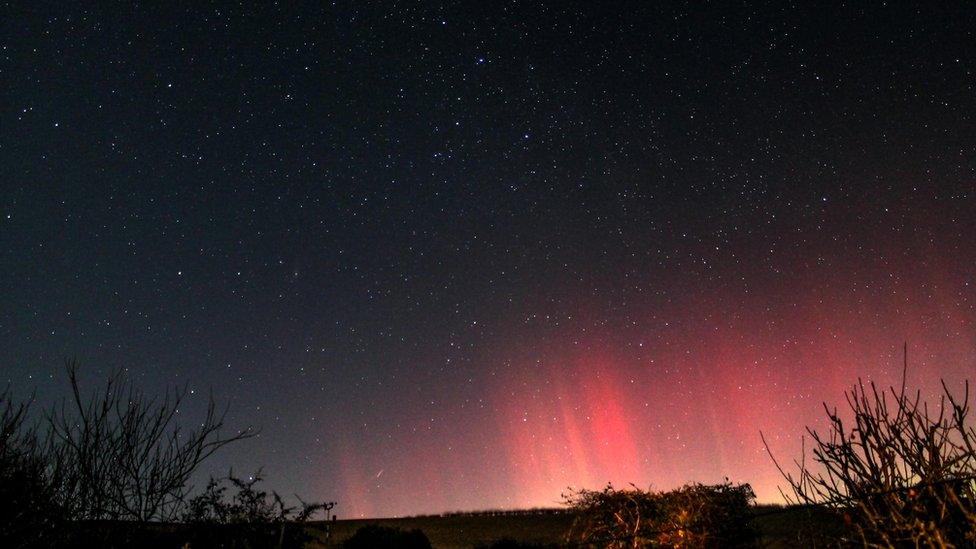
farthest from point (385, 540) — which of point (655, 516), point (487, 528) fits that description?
point (487, 528)

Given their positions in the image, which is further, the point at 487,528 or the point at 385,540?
the point at 487,528

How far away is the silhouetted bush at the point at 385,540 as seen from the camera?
1537 cm

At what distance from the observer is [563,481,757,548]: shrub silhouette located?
11.8 m

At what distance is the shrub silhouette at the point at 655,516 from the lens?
465 inches

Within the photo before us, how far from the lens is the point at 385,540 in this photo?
51.4ft

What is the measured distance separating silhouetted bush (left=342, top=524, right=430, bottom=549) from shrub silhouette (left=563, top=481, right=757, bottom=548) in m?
4.80

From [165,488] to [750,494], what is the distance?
11479 mm

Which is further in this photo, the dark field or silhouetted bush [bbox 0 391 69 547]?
the dark field

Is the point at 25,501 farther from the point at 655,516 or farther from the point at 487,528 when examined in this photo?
the point at 487,528

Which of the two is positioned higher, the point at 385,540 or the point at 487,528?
the point at 385,540

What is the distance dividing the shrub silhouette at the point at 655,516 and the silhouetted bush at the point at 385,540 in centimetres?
480

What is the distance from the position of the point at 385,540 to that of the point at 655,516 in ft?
22.1

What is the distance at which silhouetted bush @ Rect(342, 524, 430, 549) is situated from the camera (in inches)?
605

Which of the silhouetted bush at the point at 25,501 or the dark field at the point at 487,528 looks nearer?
the silhouetted bush at the point at 25,501
